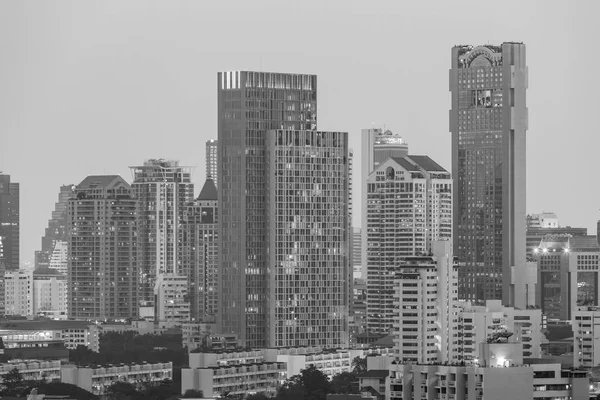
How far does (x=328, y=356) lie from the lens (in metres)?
144

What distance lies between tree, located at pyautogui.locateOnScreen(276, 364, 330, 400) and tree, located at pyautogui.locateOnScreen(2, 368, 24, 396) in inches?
570

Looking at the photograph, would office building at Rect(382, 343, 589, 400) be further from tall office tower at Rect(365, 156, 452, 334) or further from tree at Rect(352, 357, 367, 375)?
tall office tower at Rect(365, 156, 452, 334)

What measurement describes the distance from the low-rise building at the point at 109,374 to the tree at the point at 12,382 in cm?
257

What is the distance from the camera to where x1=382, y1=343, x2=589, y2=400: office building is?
309ft

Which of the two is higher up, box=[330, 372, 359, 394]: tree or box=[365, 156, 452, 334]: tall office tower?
box=[365, 156, 452, 334]: tall office tower

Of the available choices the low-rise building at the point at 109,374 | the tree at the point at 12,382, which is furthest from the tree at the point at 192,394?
the low-rise building at the point at 109,374

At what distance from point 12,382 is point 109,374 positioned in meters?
6.23

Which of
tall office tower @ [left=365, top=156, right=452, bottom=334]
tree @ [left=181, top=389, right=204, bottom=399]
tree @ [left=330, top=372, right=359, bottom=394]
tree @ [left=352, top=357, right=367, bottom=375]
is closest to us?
tree @ [left=181, top=389, right=204, bottom=399]

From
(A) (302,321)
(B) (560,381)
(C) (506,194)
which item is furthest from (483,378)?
(C) (506,194)

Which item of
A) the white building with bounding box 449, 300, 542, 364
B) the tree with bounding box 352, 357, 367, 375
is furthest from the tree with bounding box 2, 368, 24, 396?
the white building with bounding box 449, 300, 542, 364

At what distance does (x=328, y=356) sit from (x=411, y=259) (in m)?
15.9

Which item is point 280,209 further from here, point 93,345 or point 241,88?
point 93,345

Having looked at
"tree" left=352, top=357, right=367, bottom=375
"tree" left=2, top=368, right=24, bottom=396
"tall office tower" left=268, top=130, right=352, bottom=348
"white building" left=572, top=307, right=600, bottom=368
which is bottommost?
"tree" left=2, top=368, right=24, bottom=396

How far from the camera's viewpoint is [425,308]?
419ft
